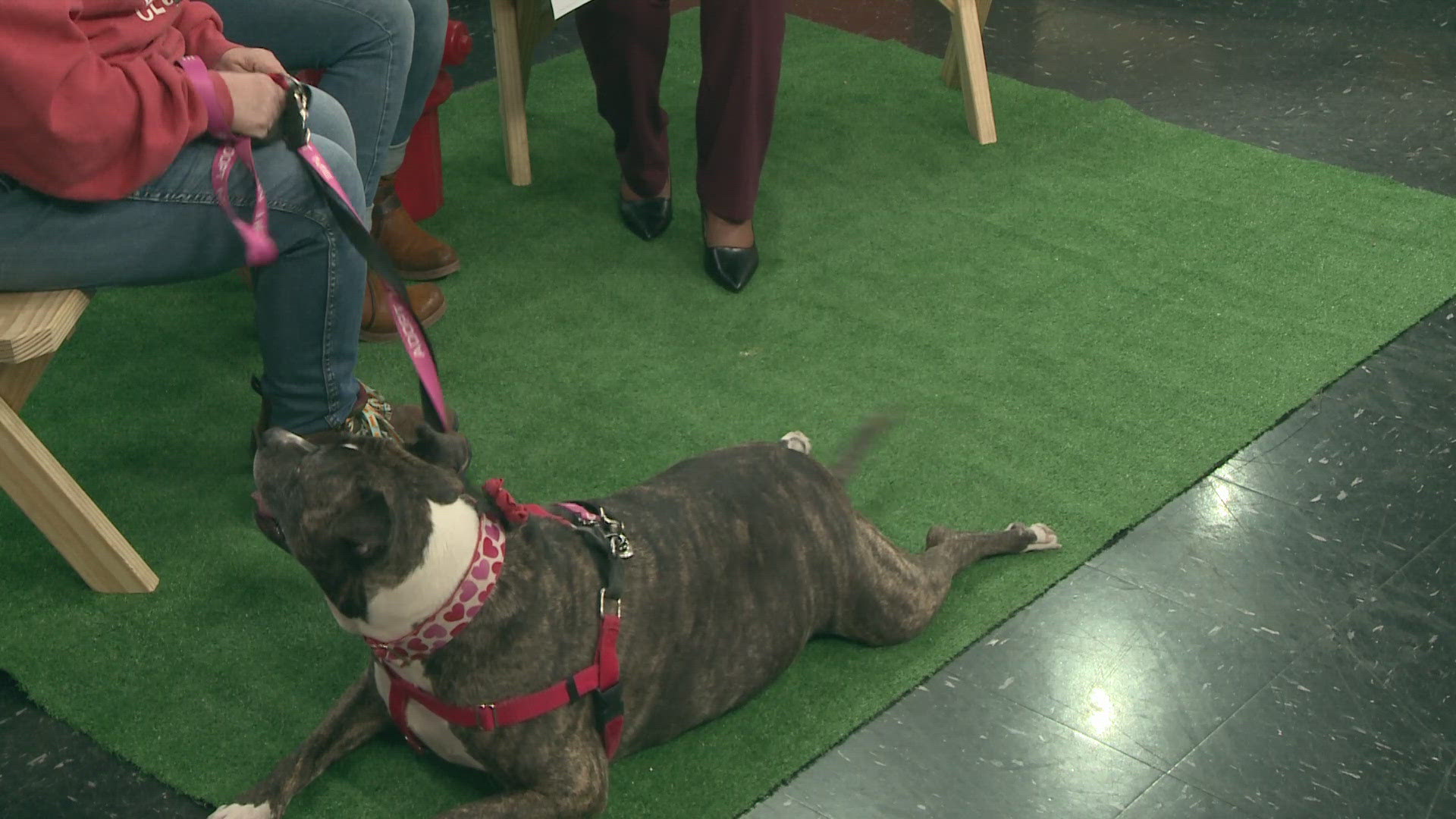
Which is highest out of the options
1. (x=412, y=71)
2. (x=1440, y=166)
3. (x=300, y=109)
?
(x=300, y=109)

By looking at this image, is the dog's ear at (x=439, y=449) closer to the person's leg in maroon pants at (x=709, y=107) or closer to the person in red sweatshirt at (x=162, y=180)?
the person in red sweatshirt at (x=162, y=180)

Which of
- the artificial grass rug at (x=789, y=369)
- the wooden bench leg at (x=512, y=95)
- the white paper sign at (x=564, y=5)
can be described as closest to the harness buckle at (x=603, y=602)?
the artificial grass rug at (x=789, y=369)

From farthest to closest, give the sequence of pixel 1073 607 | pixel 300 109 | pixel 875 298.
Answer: pixel 875 298 → pixel 1073 607 → pixel 300 109

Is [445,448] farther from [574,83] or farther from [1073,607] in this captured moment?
[574,83]

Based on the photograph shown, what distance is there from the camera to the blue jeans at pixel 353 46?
231 cm

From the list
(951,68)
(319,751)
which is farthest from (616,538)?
(951,68)

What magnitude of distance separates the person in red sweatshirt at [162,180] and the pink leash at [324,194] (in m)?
0.01

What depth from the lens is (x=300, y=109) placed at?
1.93 meters

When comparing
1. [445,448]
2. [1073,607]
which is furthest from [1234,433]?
[445,448]

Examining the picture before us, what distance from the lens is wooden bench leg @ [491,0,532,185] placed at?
10.9 feet

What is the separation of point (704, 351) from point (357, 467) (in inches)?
51.6

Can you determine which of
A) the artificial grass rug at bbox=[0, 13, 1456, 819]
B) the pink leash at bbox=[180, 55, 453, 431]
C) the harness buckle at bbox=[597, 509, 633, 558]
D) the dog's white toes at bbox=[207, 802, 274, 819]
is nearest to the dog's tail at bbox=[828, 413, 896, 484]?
the artificial grass rug at bbox=[0, 13, 1456, 819]

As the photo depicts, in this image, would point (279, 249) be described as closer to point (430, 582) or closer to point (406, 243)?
point (430, 582)

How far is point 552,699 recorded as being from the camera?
1.58 m
